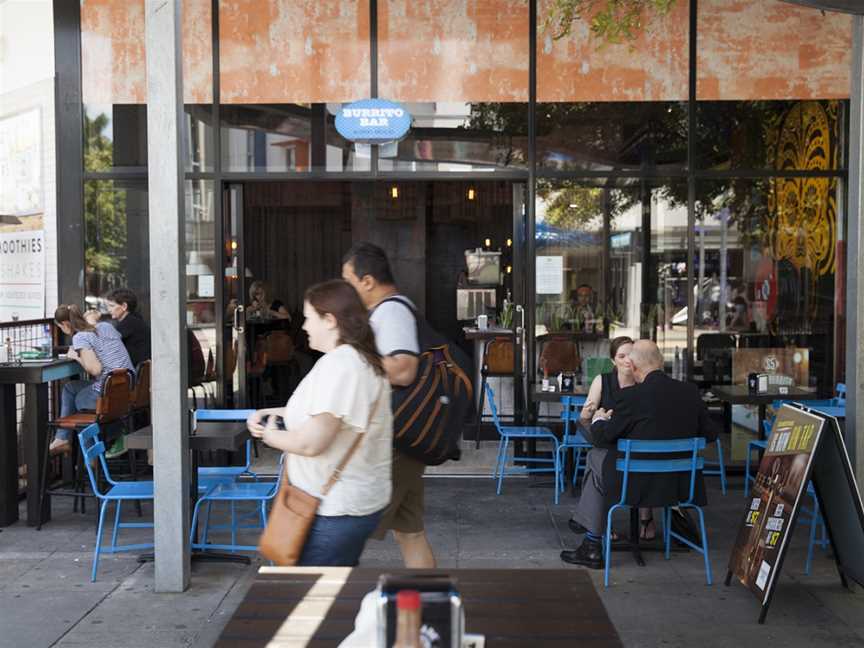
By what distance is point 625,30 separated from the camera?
7398mm

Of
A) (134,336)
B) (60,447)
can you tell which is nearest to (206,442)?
(60,447)

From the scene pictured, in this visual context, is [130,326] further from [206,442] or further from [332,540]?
[332,540]

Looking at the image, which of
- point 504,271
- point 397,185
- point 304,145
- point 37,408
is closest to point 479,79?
point 304,145

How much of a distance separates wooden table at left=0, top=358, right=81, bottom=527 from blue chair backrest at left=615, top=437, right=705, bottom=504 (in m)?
3.75

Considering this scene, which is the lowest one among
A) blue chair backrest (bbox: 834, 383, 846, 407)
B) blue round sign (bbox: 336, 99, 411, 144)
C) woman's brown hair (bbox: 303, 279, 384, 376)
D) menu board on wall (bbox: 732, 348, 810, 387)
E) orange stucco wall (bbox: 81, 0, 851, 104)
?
blue chair backrest (bbox: 834, 383, 846, 407)

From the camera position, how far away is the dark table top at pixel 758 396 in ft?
23.2

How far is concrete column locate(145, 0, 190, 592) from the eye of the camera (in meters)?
4.92

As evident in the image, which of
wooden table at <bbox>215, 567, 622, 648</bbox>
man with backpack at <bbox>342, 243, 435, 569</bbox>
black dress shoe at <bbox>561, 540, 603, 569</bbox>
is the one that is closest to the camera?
wooden table at <bbox>215, 567, 622, 648</bbox>

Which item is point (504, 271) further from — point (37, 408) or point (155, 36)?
point (155, 36)

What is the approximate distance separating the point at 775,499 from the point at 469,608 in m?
2.67

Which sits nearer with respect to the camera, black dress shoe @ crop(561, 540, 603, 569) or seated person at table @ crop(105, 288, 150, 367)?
black dress shoe @ crop(561, 540, 603, 569)

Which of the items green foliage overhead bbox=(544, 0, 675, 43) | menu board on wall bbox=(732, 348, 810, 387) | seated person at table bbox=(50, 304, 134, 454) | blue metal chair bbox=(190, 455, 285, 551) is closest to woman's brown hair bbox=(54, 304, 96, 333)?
seated person at table bbox=(50, 304, 134, 454)

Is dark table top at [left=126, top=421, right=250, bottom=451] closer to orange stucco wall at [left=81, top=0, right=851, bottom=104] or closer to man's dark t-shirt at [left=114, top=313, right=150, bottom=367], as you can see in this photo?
man's dark t-shirt at [left=114, top=313, right=150, bottom=367]

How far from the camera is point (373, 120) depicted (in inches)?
318
